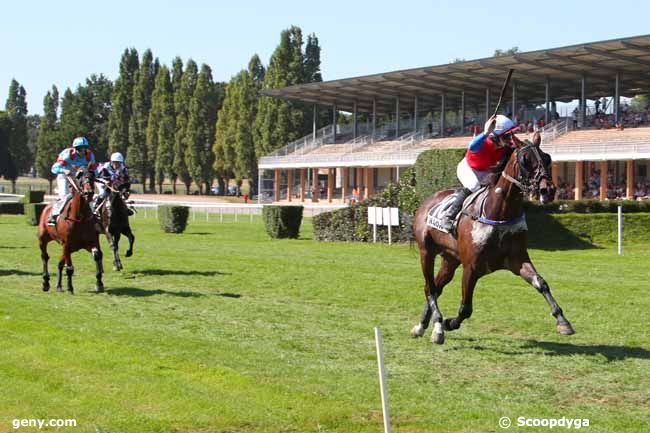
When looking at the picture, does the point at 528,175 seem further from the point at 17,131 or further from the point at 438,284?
the point at 17,131

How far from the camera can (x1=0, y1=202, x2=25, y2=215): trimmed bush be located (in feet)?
170

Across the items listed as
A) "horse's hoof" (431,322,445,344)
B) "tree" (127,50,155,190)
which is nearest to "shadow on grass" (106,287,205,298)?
"horse's hoof" (431,322,445,344)

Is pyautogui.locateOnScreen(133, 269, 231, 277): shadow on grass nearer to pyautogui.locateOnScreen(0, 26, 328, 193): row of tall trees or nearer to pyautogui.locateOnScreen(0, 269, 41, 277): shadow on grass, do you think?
pyautogui.locateOnScreen(0, 269, 41, 277): shadow on grass

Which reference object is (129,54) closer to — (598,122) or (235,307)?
(598,122)

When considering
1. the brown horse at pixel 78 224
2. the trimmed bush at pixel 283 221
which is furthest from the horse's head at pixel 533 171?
the trimmed bush at pixel 283 221

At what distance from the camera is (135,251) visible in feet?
77.3

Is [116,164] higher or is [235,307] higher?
[116,164]

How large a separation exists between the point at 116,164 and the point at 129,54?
260 feet

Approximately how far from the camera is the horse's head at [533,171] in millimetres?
8867

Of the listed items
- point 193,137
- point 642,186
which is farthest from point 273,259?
point 193,137

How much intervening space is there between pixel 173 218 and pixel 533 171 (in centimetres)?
2624

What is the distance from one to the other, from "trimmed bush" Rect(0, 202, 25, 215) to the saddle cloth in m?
45.8

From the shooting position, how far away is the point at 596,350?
9.23 metres

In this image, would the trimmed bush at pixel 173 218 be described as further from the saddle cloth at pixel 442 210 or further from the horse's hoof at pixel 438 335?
the horse's hoof at pixel 438 335
